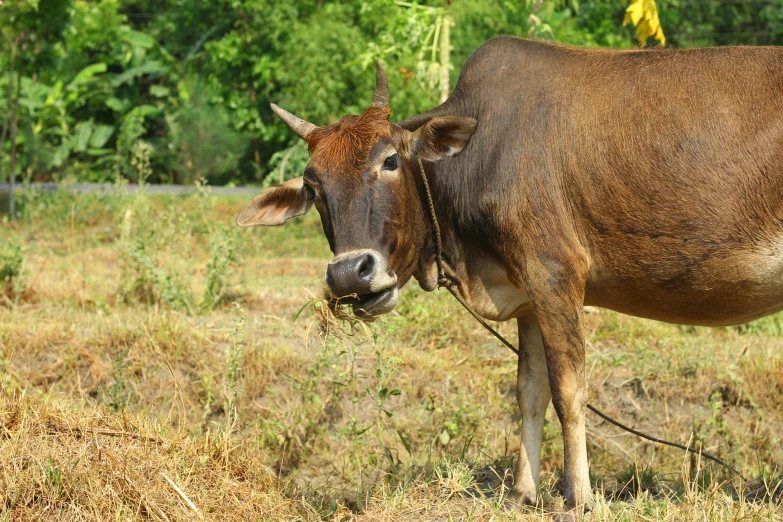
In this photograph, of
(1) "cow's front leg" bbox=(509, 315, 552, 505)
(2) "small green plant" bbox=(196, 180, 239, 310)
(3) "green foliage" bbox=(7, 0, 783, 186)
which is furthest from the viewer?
(3) "green foliage" bbox=(7, 0, 783, 186)

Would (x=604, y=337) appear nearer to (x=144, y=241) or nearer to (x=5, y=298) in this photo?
(x=144, y=241)

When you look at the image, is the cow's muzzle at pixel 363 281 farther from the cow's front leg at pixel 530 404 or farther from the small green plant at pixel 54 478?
the small green plant at pixel 54 478

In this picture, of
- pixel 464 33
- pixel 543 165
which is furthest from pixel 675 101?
pixel 464 33

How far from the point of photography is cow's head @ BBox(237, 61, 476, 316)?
4309mm

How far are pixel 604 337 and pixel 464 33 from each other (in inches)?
293

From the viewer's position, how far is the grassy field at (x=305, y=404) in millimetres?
4453

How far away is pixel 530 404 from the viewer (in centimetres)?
509

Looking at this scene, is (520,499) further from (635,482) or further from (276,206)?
(276,206)

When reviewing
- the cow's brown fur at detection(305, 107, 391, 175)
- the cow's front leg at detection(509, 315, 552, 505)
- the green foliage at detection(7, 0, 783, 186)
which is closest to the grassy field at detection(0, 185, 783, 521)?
the cow's front leg at detection(509, 315, 552, 505)

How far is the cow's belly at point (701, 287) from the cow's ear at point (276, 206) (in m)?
1.53

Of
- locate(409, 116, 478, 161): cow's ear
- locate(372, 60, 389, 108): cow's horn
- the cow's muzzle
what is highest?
locate(372, 60, 389, 108): cow's horn

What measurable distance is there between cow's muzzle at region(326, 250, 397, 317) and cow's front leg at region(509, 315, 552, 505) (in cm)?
105

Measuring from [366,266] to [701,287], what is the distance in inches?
61.7

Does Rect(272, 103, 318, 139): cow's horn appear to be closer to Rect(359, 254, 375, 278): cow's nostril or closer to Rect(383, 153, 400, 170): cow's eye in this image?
Rect(383, 153, 400, 170): cow's eye
